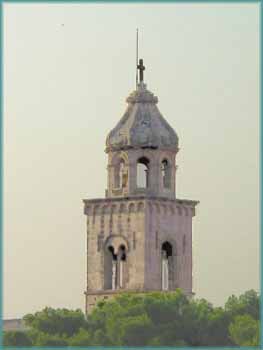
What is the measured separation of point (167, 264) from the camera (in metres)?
87.4

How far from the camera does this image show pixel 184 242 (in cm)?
8738

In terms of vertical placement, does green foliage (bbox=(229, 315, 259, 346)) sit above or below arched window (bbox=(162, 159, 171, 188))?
below

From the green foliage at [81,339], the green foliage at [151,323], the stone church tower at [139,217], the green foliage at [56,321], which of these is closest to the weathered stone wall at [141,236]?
the stone church tower at [139,217]

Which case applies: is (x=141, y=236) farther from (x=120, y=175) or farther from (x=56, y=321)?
(x=56, y=321)

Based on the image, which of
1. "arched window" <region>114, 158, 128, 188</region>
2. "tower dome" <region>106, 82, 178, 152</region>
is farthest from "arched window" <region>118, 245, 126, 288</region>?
"tower dome" <region>106, 82, 178, 152</region>

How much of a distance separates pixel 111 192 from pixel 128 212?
103 cm

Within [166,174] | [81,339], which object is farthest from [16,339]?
[166,174]

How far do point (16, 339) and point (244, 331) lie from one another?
7525 millimetres

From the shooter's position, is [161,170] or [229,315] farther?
[161,170]

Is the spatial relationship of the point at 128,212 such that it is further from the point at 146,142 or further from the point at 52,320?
the point at 52,320

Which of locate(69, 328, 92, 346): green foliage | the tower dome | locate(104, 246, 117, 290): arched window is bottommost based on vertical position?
locate(69, 328, 92, 346): green foliage

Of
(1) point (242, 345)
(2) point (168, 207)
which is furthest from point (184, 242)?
(1) point (242, 345)

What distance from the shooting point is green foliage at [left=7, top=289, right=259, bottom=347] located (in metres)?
75.8

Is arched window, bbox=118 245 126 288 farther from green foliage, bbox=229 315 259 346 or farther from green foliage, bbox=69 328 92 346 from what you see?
green foliage, bbox=69 328 92 346
